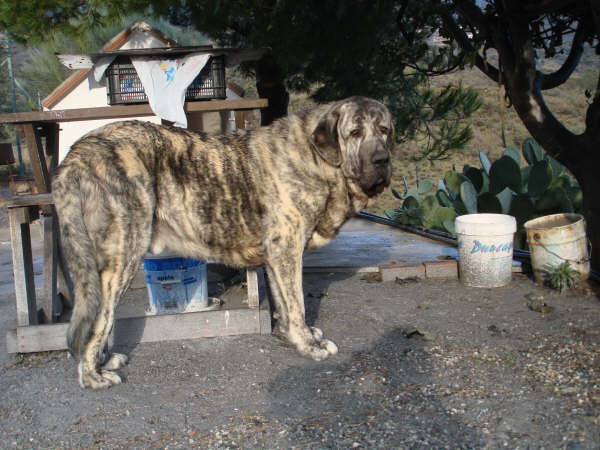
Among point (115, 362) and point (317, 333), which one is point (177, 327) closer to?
point (115, 362)

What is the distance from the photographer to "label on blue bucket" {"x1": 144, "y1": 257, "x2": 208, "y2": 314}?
12.7 feet

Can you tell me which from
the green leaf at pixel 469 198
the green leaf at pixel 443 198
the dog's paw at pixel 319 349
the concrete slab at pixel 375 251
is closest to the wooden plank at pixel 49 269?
the dog's paw at pixel 319 349

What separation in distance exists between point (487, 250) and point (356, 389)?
7.15ft

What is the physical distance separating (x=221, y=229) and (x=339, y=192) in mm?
830

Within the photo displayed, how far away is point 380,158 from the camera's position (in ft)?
10.4

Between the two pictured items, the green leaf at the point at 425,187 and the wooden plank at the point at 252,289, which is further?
the green leaf at the point at 425,187

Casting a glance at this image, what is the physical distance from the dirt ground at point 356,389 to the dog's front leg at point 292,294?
0.10m

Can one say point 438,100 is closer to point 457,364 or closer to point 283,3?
point 283,3

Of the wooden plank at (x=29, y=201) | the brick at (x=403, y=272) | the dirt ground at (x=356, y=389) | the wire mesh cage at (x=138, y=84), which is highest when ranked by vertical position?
the wire mesh cage at (x=138, y=84)

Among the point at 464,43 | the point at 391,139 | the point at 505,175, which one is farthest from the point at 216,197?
the point at 505,175

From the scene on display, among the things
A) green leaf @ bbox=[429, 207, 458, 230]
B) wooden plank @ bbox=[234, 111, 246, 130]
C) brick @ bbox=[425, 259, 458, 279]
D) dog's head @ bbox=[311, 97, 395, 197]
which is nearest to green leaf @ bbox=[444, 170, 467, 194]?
green leaf @ bbox=[429, 207, 458, 230]

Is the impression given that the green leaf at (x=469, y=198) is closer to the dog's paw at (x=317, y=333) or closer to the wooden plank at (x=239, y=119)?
the wooden plank at (x=239, y=119)

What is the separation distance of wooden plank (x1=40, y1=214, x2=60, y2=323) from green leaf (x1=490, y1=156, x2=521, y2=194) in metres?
5.07

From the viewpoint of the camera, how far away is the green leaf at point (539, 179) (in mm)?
5926
